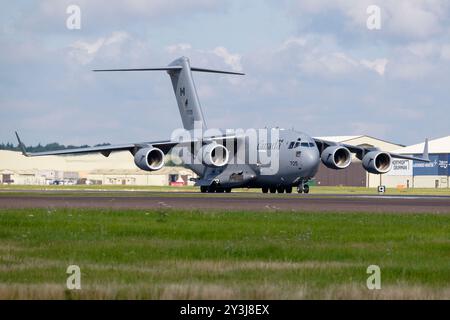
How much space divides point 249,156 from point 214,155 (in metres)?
2.54

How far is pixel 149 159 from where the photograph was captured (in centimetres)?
6500

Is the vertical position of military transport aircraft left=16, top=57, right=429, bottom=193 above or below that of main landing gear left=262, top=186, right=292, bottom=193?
above

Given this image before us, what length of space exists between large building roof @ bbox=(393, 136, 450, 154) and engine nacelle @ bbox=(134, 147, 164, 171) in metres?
63.8

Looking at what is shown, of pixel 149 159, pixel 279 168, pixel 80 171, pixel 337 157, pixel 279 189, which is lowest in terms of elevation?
pixel 279 189

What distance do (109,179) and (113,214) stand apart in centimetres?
11076

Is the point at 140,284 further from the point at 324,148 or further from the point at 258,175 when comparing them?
the point at 324,148

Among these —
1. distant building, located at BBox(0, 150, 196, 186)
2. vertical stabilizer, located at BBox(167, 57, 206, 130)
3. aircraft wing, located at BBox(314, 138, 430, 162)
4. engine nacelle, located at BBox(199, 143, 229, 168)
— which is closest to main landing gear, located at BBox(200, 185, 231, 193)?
engine nacelle, located at BBox(199, 143, 229, 168)

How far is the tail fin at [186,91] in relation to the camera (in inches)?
2874

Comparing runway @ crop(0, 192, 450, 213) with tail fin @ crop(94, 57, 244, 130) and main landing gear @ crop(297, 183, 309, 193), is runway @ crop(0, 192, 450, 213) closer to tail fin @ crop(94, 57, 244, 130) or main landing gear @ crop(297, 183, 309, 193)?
main landing gear @ crop(297, 183, 309, 193)

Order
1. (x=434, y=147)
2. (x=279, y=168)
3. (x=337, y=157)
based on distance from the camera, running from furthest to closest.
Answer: (x=434, y=147)
(x=279, y=168)
(x=337, y=157)

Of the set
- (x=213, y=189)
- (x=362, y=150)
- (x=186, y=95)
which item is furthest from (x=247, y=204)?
(x=186, y=95)

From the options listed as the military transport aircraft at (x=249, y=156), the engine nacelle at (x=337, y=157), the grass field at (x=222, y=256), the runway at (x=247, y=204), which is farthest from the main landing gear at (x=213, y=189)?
the grass field at (x=222, y=256)

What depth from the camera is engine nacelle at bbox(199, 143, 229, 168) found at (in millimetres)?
65875

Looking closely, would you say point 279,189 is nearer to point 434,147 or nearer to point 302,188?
point 302,188
